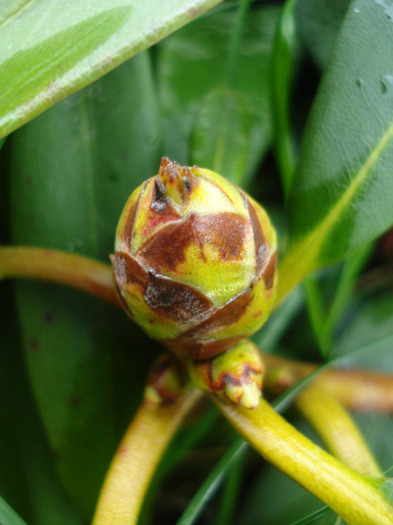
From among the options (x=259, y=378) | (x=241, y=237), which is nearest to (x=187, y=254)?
(x=241, y=237)

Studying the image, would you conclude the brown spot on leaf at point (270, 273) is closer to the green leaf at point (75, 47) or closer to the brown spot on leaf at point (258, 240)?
the brown spot on leaf at point (258, 240)

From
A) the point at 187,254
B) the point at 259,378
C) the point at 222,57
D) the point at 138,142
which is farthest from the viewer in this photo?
the point at 222,57

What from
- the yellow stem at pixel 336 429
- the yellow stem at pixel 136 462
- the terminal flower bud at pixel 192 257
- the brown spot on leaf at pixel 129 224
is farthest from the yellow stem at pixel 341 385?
the brown spot on leaf at pixel 129 224

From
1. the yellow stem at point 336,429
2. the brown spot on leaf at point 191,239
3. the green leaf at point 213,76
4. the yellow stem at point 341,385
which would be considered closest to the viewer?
the brown spot on leaf at point 191,239

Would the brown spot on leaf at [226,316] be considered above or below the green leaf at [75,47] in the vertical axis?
below

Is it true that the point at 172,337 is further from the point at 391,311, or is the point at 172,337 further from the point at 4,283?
A: the point at 391,311

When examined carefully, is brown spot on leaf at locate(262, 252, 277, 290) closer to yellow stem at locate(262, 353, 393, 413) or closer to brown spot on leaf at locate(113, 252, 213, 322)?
brown spot on leaf at locate(113, 252, 213, 322)
